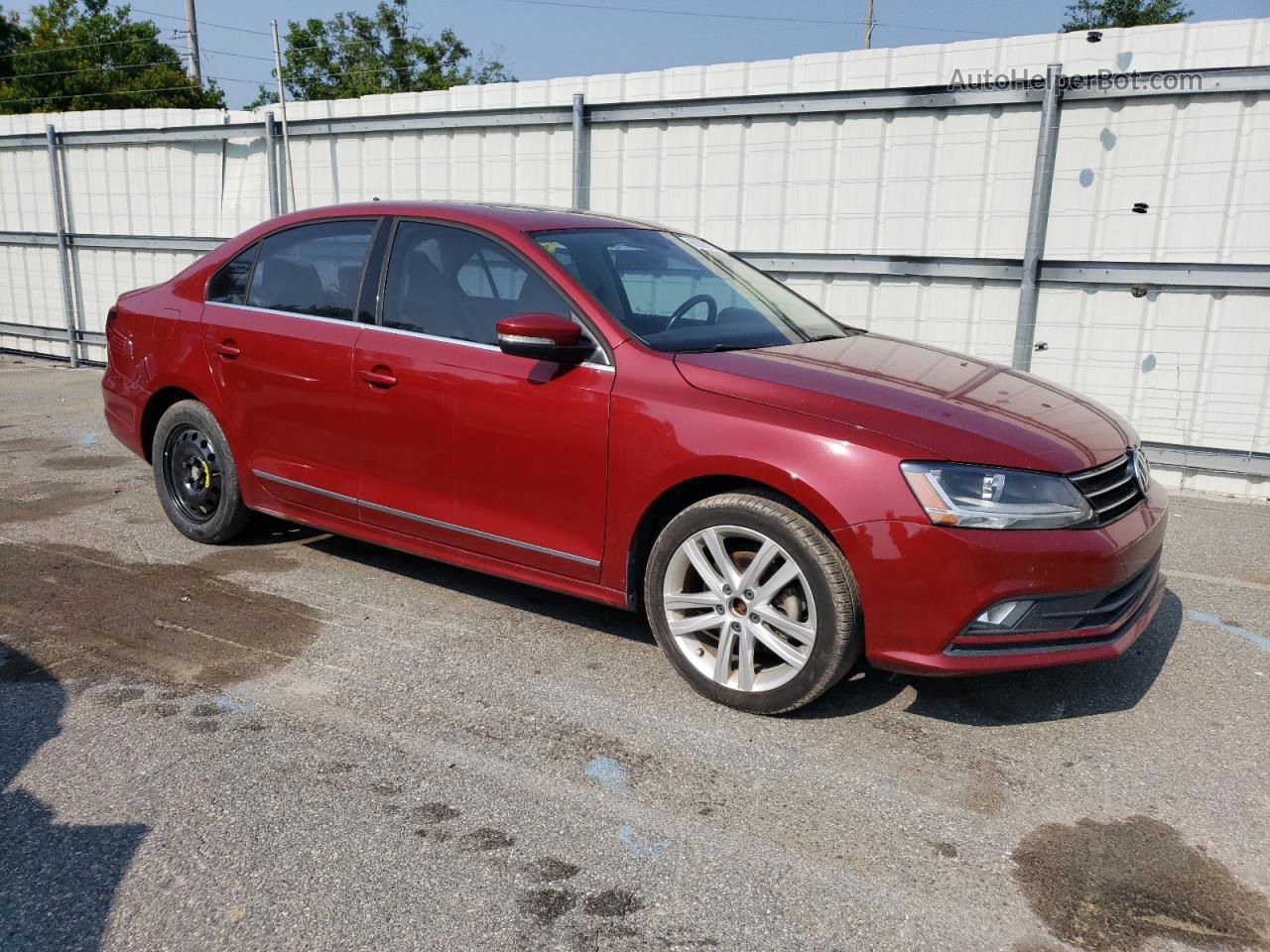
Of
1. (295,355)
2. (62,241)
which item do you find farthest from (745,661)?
(62,241)

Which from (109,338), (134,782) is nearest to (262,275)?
(109,338)

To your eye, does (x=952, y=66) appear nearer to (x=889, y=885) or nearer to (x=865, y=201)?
(x=865, y=201)

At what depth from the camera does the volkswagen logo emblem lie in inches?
139

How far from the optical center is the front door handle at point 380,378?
409 cm

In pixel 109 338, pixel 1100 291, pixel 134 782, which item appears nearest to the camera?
pixel 134 782

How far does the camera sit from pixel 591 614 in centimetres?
437

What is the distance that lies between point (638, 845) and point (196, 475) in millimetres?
3399

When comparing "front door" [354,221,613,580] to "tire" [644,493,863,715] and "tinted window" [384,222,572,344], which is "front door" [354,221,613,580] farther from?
"tire" [644,493,863,715]

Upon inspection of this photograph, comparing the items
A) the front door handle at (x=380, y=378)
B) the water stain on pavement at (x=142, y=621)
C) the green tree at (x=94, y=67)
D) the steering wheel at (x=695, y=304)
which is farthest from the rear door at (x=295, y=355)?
the green tree at (x=94, y=67)

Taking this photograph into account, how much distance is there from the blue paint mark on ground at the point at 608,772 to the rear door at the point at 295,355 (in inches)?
71.4

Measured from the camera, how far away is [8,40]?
40.5 metres

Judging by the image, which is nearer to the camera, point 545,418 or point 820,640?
point 820,640

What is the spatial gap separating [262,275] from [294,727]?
2.36m

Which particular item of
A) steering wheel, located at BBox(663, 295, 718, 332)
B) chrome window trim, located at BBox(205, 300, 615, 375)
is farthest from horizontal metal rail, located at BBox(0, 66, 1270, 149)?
chrome window trim, located at BBox(205, 300, 615, 375)
